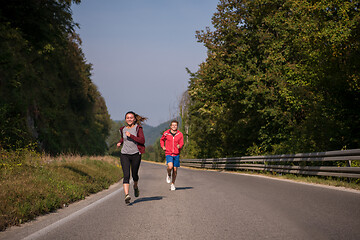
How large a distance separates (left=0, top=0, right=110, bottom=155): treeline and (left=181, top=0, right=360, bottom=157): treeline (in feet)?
34.5

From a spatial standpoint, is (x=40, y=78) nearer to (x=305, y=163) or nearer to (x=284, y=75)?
(x=284, y=75)

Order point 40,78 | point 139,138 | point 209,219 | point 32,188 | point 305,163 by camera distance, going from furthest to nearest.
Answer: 1. point 40,78
2. point 305,163
3. point 139,138
4. point 32,188
5. point 209,219

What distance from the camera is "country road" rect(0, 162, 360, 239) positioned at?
15.6ft

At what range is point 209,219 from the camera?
5.78m

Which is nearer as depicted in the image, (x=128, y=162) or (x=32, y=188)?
(x=32, y=188)

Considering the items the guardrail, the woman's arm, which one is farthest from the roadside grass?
the guardrail

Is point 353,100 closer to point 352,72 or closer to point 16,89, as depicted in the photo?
point 352,72

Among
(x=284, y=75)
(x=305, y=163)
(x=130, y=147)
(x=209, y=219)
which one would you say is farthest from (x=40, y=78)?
(x=209, y=219)

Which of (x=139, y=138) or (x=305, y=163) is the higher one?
(x=139, y=138)

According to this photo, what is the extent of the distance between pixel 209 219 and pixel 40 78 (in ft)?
81.0

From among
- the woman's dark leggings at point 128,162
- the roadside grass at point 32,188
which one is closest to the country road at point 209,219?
the roadside grass at point 32,188

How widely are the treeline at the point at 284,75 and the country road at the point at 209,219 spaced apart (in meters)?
6.46

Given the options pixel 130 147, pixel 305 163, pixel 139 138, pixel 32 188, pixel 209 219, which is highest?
pixel 139 138

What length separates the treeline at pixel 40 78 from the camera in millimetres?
13586
